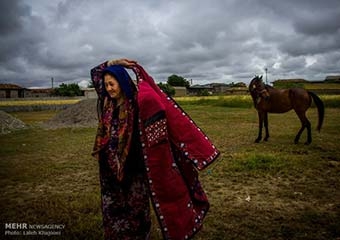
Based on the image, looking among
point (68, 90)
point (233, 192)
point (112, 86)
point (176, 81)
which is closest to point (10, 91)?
point (68, 90)

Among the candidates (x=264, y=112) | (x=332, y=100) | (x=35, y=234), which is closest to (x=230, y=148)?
(x=264, y=112)

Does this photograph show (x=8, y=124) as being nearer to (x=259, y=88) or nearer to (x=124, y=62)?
(x=259, y=88)

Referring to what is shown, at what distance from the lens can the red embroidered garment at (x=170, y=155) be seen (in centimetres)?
202

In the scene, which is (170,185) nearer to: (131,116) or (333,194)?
(131,116)

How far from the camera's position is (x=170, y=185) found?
6.71 ft

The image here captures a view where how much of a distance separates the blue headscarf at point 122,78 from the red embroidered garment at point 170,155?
0.36 ft

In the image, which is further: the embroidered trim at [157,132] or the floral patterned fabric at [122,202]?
the floral patterned fabric at [122,202]

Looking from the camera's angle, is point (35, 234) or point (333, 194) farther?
point (333, 194)

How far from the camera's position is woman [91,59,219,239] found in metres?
2.04

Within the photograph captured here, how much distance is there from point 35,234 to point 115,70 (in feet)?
6.99

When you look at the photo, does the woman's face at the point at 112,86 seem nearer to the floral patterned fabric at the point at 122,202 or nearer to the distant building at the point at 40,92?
the floral patterned fabric at the point at 122,202

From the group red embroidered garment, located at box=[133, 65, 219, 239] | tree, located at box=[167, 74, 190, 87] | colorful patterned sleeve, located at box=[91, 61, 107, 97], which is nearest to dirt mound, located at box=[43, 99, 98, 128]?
colorful patterned sleeve, located at box=[91, 61, 107, 97]

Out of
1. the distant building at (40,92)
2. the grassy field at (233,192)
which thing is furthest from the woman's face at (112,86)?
the distant building at (40,92)

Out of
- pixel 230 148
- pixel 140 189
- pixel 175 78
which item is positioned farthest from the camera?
pixel 175 78
